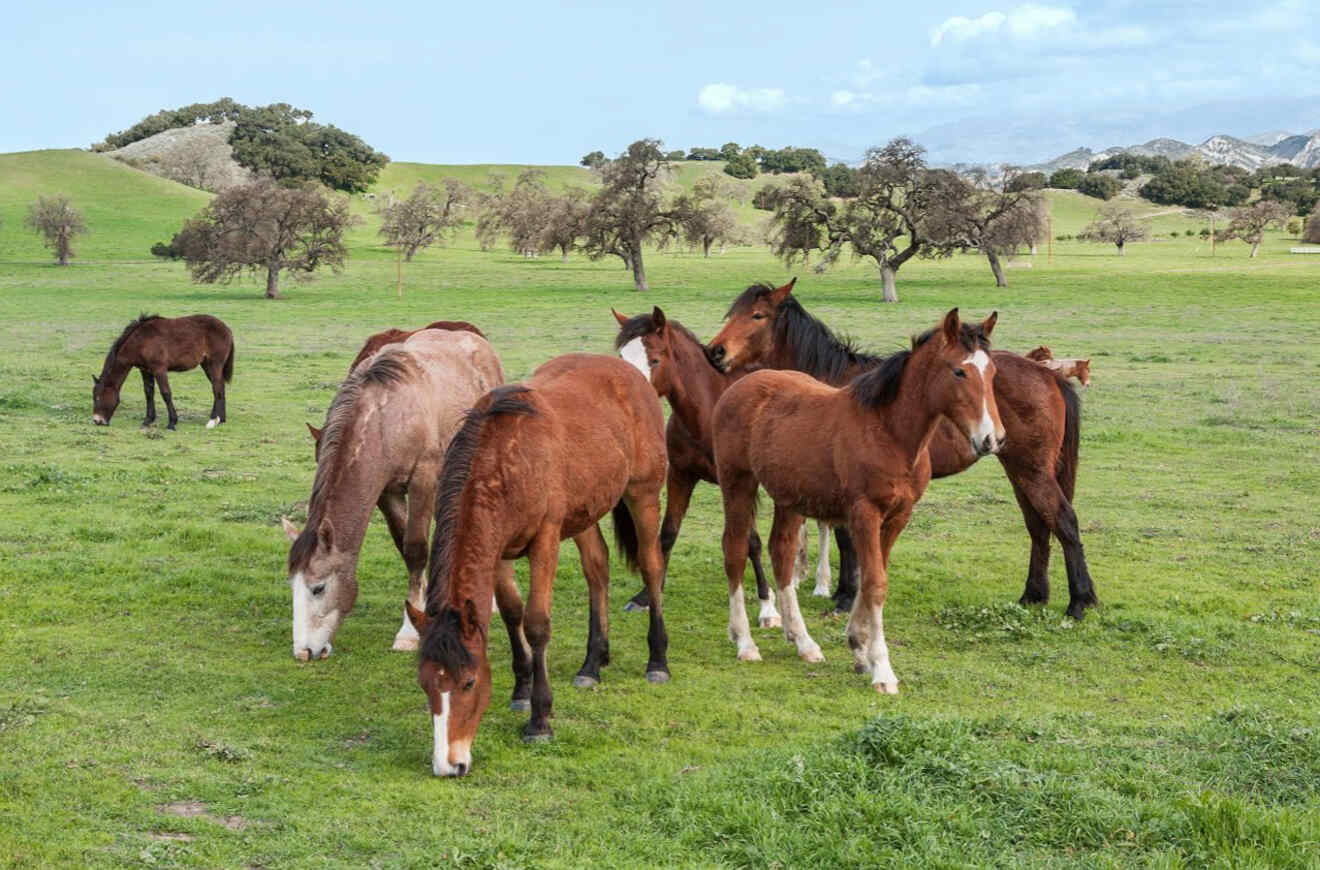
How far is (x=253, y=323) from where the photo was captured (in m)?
35.8

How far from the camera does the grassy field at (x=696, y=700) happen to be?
5.06m

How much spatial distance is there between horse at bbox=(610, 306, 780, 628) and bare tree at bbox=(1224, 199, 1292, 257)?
62.5 metres

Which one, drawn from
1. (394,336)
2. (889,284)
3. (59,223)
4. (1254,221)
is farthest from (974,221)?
(59,223)

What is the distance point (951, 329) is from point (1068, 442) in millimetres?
2678

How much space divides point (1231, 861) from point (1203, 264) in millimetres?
59006

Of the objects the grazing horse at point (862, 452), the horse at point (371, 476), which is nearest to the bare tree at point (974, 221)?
the horse at point (371, 476)

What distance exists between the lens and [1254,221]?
212 ft

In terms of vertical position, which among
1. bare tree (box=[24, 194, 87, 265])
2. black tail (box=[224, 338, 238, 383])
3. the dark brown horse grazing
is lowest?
black tail (box=[224, 338, 238, 383])

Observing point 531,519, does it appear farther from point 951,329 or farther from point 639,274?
point 639,274

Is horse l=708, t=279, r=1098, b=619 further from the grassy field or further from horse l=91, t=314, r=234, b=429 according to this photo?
horse l=91, t=314, r=234, b=429

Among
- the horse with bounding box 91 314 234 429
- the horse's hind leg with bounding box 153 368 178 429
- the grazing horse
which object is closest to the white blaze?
the grazing horse

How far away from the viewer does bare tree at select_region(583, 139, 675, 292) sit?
50.8 m

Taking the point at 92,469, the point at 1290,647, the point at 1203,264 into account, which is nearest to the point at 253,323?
the point at 92,469

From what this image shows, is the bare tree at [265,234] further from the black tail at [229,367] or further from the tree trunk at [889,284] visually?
the black tail at [229,367]
